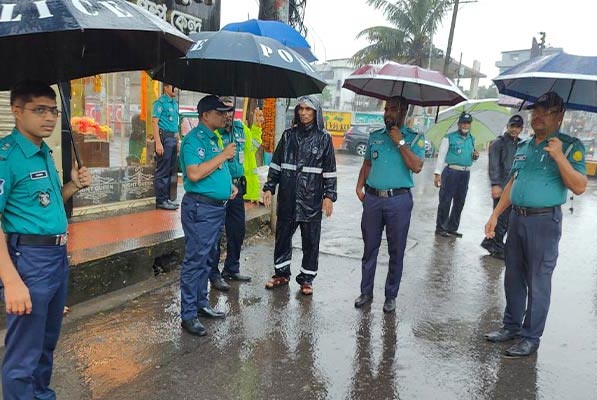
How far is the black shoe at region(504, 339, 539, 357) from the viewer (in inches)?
147

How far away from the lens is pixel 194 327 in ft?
12.5

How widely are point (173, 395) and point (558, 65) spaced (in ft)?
10.9

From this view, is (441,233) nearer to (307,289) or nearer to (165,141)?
(307,289)

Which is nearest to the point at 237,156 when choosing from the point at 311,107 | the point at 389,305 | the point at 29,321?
the point at 311,107

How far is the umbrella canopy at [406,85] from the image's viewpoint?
420cm

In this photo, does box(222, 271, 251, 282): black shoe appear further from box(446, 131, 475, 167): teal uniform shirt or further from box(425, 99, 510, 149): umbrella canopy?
box(425, 99, 510, 149): umbrella canopy

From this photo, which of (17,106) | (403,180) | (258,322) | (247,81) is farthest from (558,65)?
(17,106)

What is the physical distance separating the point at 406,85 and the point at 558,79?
57.6 inches

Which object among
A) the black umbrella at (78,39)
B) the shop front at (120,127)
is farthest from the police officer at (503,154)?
the black umbrella at (78,39)

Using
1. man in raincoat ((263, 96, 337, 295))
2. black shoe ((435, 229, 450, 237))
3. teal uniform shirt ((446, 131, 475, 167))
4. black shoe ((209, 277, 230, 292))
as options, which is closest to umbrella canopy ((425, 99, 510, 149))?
teal uniform shirt ((446, 131, 475, 167))

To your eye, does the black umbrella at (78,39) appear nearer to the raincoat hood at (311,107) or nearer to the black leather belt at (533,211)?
the raincoat hood at (311,107)

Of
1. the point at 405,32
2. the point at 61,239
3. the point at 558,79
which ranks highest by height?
the point at 405,32

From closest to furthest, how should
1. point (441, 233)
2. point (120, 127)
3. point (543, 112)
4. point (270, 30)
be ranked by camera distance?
point (543, 112) < point (270, 30) < point (120, 127) < point (441, 233)

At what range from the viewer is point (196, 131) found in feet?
12.2
